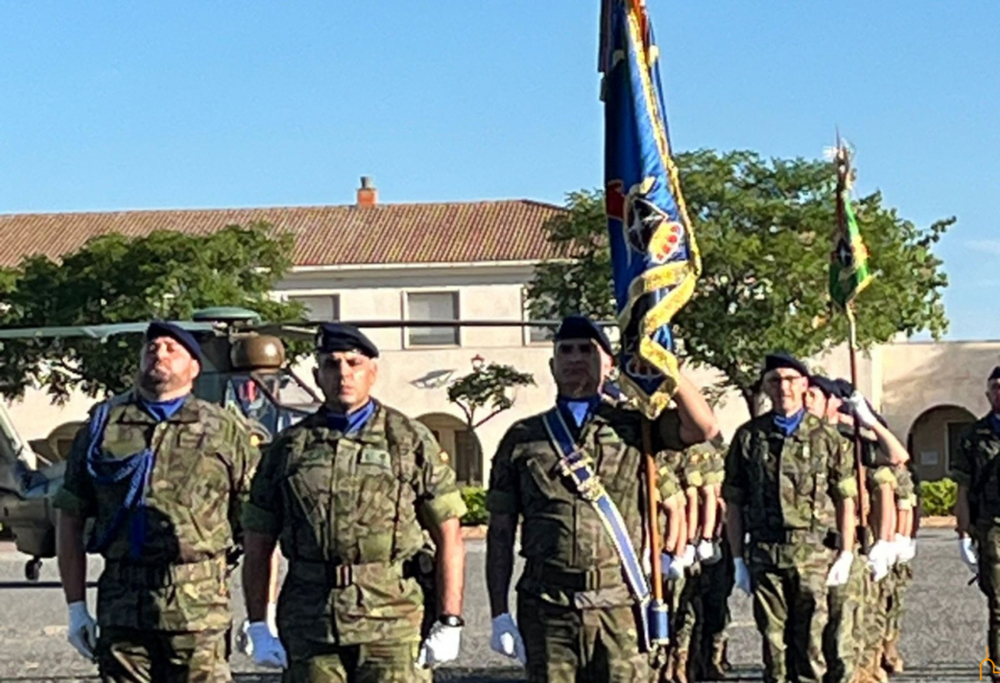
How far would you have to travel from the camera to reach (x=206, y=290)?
1326 inches

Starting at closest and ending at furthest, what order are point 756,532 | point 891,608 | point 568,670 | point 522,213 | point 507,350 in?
point 568,670 < point 756,532 < point 891,608 < point 507,350 < point 522,213

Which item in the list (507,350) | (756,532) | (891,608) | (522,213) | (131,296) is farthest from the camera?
(522,213)

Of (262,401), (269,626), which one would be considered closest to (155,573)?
(269,626)

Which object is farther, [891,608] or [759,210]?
[759,210]

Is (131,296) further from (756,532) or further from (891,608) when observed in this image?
(756,532)

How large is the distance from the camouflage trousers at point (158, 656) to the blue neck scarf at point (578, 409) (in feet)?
4.93

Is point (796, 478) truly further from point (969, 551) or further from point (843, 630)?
point (969, 551)

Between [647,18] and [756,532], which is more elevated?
[647,18]

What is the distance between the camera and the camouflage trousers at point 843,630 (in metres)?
9.49

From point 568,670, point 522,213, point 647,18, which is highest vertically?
point 522,213


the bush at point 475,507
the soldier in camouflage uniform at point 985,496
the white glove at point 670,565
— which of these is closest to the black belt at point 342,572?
the white glove at point 670,565

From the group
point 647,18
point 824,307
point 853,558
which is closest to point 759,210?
point 824,307

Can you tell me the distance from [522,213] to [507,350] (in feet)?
16.3

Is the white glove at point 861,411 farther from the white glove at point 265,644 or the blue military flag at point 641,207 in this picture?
the white glove at point 265,644
